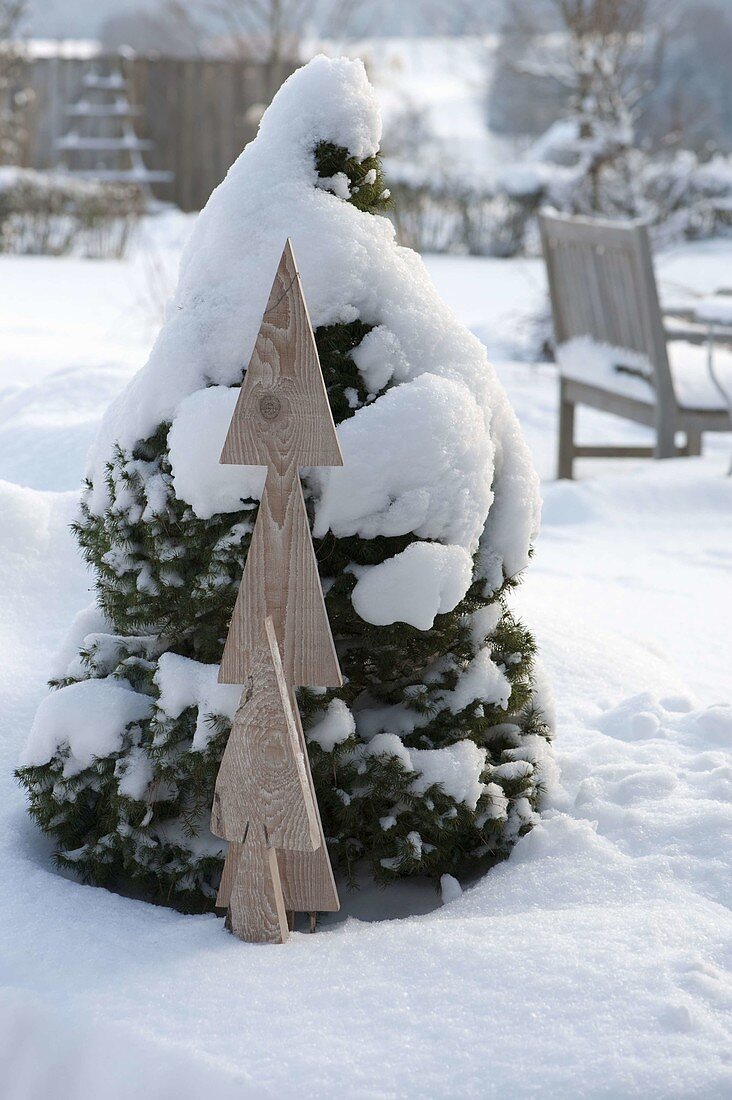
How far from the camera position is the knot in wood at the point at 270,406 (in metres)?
1.67

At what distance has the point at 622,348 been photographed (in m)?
5.43

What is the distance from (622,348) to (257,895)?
13.8 ft

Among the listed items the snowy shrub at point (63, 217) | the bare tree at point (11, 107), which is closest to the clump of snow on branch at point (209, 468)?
the snowy shrub at point (63, 217)

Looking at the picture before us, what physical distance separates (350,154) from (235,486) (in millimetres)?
567

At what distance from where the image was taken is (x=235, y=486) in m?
1.77

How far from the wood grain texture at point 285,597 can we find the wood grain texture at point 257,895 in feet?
0.76

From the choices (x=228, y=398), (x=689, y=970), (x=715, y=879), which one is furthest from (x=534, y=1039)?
(x=228, y=398)

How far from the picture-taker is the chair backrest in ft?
16.3

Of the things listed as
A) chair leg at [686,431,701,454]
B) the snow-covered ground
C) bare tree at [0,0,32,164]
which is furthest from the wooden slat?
bare tree at [0,0,32,164]

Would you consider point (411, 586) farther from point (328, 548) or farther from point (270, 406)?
point (270, 406)

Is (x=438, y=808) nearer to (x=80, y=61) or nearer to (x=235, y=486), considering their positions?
(x=235, y=486)

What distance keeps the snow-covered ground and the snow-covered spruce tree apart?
5.2 inches

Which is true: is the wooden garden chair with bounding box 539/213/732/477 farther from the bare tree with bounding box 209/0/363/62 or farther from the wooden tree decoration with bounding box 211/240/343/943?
the bare tree with bounding box 209/0/363/62

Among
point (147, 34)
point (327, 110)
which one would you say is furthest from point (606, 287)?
point (147, 34)
